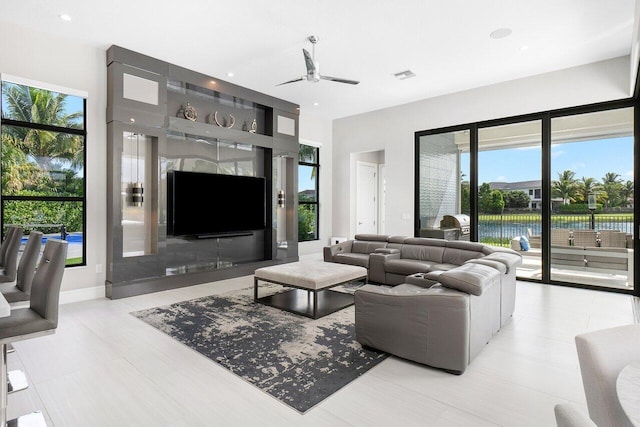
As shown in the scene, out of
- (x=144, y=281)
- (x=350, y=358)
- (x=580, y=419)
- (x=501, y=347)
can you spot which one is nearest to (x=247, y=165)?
(x=144, y=281)

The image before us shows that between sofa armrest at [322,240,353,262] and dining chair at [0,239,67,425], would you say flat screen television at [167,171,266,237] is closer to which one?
sofa armrest at [322,240,353,262]

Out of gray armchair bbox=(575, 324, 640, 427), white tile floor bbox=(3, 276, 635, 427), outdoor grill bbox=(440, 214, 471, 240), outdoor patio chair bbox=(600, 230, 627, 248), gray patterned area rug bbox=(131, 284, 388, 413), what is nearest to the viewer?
gray armchair bbox=(575, 324, 640, 427)

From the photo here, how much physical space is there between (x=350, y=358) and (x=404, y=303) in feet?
2.11

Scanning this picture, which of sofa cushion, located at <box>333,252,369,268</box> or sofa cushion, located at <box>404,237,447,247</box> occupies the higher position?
sofa cushion, located at <box>404,237,447,247</box>

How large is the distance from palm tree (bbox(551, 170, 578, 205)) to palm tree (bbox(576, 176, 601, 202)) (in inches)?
2.5

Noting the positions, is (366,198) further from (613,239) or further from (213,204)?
(613,239)

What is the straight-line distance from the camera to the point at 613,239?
5.20 metres

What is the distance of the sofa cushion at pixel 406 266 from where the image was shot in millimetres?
5012

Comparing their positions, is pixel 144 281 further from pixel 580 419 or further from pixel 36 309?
pixel 580 419

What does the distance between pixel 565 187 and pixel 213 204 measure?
567 cm

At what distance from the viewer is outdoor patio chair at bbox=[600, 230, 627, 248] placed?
5.11m

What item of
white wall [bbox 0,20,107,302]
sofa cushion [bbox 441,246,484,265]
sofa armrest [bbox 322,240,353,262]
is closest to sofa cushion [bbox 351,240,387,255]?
sofa armrest [bbox 322,240,353,262]

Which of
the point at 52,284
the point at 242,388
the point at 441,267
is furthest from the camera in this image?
the point at 441,267

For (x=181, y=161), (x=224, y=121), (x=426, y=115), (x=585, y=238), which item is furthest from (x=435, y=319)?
(x=426, y=115)
